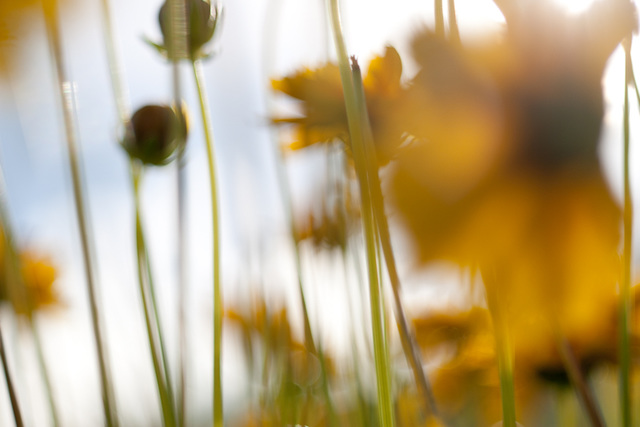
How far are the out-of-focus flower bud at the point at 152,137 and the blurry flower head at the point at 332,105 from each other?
0.06 metres

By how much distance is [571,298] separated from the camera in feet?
0.53

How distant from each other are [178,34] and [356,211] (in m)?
0.15

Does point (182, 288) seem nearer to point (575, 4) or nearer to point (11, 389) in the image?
point (11, 389)

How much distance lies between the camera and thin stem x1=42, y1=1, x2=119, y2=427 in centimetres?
22

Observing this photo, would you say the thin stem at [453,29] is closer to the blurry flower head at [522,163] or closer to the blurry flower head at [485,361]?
the blurry flower head at [522,163]

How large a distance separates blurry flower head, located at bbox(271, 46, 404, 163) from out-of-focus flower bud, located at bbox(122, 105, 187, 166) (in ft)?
0.18

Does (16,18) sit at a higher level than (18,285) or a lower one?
higher

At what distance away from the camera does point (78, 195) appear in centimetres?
22

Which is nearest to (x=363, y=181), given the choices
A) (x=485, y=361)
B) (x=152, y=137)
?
(x=152, y=137)

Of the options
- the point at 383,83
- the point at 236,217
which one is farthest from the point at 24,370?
the point at 383,83

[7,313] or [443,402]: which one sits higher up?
[7,313]

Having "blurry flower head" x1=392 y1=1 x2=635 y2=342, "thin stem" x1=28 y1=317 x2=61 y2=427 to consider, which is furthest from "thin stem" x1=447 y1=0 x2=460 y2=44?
"thin stem" x1=28 y1=317 x2=61 y2=427

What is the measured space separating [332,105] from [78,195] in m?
0.13

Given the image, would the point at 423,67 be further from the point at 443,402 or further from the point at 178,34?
the point at 443,402
